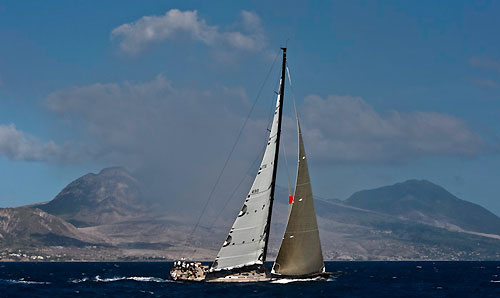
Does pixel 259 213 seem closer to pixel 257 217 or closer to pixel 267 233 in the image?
pixel 257 217

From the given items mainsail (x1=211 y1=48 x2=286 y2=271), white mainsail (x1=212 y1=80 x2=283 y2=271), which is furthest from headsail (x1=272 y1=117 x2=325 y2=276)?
white mainsail (x1=212 y1=80 x2=283 y2=271)

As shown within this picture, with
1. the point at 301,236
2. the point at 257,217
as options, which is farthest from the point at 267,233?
the point at 301,236

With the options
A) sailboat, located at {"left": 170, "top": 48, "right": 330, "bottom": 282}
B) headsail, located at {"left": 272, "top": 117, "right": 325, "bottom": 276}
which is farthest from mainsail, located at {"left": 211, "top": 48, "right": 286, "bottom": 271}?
headsail, located at {"left": 272, "top": 117, "right": 325, "bottom": 276}

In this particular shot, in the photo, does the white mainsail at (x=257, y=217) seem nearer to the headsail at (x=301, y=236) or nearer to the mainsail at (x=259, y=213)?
the mainsail at (x=259, y=213)

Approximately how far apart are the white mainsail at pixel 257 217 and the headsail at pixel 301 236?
137 inches

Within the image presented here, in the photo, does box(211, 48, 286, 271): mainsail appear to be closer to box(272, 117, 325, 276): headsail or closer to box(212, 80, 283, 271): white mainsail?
box(212, 80, 283, 271): white mainsail

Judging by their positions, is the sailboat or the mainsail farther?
the mainsail

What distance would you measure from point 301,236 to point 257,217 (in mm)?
6652

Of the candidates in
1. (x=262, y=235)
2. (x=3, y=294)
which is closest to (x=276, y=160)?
(x=262, y=235)

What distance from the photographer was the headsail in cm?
9144

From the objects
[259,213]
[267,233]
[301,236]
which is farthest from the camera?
[267,233]

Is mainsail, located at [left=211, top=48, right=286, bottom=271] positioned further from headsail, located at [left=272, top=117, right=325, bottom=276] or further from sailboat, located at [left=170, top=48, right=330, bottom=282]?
headsail, located at [left=272, top=117, right=325, bottom=276]

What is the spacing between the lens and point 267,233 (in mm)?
94438

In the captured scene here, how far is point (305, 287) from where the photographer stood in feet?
295
